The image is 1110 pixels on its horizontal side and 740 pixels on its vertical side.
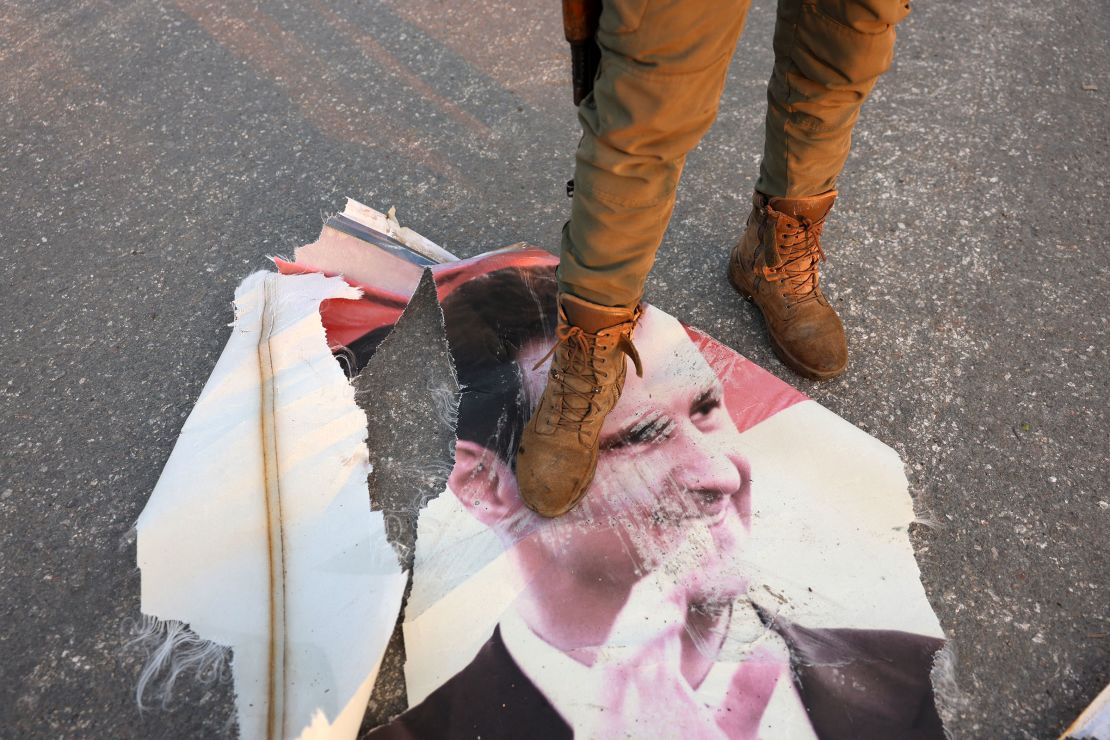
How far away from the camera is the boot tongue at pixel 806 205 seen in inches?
55.8

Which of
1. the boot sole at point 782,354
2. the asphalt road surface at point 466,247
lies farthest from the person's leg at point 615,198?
the boot sole at point 782,354

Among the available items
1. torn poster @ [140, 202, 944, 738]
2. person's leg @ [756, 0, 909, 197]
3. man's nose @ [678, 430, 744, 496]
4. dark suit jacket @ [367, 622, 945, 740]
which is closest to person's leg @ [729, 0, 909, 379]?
person's leg @ [756, 0, 909, 197]

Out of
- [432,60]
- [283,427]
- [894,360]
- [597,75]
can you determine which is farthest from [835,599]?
[432,60]

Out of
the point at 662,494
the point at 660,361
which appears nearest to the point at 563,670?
the point at 662,494

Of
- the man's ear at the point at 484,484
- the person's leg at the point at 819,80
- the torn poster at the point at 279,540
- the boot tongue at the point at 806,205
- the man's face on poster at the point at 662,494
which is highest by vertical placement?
the person's leg at the point at 819,80

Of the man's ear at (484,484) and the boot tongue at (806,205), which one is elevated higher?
the boot tongue at (806,205)

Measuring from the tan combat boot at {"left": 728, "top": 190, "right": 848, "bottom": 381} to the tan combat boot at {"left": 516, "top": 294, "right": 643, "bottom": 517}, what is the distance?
0.38 meters

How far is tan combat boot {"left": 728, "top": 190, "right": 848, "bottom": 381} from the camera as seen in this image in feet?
4.76

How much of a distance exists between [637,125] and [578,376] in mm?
458

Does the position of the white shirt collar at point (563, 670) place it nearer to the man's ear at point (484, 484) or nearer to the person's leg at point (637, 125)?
the man's ear at point (484, 484)

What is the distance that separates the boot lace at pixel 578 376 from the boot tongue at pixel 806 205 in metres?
0.44

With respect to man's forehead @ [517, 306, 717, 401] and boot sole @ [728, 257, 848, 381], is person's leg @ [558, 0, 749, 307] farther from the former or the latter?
boot sole @ [728, 257, 848, 381]

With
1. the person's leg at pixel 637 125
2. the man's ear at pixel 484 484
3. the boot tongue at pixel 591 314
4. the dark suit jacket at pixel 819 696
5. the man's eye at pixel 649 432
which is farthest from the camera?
the man's eye at pixel 649 432

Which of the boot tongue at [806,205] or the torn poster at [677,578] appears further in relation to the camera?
the boot tongue at [806,205]
